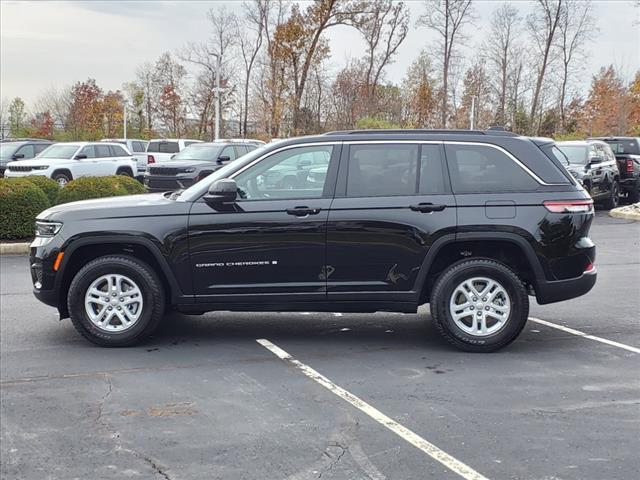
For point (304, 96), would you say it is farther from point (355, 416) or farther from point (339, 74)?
point (355, 416)

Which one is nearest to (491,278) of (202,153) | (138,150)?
(202,153)

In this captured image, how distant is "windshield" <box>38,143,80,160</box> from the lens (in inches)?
948

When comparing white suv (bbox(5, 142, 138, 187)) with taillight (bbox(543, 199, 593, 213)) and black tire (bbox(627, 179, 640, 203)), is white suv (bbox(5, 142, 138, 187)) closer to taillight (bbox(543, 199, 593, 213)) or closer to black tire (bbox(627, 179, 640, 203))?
black tire (bbox(627, 179, 640, 203))

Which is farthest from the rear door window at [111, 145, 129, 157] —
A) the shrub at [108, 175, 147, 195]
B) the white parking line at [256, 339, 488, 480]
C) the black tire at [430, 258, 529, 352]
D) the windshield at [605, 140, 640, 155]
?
the black tire at [430, 258, 529, 352]

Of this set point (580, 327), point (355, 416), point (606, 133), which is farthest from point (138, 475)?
point (606, 133)

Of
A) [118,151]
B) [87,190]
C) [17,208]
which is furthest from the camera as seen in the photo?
[118,151]

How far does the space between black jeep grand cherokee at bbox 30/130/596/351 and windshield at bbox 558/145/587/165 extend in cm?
1352

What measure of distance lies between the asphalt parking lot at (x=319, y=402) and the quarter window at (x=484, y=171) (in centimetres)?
144

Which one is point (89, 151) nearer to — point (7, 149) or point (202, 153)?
point (7, 149)

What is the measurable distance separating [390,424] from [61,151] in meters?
21.9

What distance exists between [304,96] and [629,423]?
39381 millimetres

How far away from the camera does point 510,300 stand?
20.9 feet

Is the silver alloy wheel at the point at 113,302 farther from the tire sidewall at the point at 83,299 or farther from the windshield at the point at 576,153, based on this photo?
the windshield at the point at 576,153

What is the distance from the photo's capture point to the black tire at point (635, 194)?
75.1 ft
